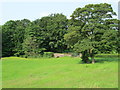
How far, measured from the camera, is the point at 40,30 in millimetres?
57938

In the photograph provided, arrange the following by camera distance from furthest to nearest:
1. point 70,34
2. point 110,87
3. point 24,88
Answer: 1. point 70,34
2. point 24,88
3. point 110,87

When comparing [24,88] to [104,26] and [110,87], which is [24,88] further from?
[104,26]

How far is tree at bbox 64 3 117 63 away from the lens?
25.8m

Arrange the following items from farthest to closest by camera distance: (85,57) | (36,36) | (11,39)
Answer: (36,36) → (11,39) → (85,57)

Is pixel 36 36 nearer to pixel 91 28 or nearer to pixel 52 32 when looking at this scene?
pixel 52 32

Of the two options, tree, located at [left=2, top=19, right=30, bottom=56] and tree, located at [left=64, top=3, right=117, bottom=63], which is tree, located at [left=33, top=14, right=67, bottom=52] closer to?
tree, located at [left=2, top=19, right=30, bottom=56]

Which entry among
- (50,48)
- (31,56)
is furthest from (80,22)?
(50,48)

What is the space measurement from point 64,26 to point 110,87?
157ft

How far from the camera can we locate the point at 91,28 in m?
25.9

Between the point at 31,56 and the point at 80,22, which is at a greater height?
the point at 80,22

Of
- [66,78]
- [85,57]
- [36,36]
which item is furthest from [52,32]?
[66,78]

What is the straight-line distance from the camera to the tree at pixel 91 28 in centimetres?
2575

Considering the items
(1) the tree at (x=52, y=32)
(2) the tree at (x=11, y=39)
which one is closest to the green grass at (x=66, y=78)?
(2) the tree at (x=11, y=39)

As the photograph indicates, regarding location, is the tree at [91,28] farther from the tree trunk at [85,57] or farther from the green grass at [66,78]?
the green grass at [66,78]
